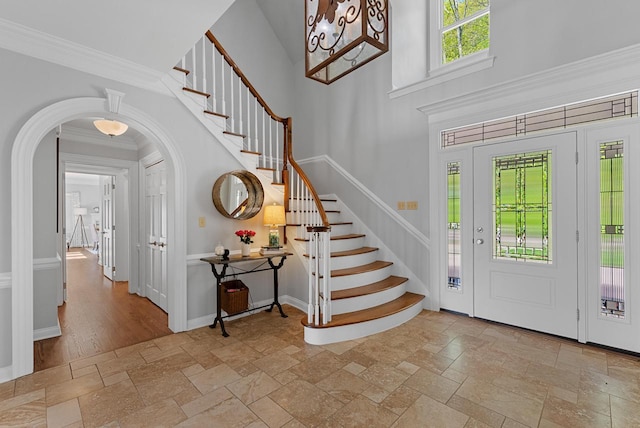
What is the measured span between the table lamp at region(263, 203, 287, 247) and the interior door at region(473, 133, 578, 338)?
2.44 meters

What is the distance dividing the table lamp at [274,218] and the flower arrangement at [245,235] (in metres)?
0.27

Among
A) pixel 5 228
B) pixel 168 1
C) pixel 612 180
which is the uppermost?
pixel 168 1

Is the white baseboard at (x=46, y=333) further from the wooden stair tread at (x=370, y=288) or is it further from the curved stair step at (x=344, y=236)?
the wooden stair tread at (x=370, y=288)

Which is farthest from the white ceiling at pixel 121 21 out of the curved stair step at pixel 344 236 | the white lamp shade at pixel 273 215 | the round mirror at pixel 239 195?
the curved stair step at pixel 344 236

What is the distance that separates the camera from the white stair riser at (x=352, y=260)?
3.90 meters

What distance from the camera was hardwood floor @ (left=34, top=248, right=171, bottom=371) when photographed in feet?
A: 9.69

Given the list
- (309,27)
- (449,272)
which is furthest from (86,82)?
(449,272)

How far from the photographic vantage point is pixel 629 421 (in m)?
1.92

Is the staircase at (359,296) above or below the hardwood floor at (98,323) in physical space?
above

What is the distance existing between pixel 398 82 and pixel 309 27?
2.64 metres

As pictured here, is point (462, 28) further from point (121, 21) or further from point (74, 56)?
point (74, 56)

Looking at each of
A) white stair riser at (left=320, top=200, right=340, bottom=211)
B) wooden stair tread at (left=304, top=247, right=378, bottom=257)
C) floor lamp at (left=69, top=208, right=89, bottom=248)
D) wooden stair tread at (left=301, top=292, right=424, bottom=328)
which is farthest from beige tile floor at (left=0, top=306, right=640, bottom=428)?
floor lamp at (left=69, top=208, right=89, bottom=248)

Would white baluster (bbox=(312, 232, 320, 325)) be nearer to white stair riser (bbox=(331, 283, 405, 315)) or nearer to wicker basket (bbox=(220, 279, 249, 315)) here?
white stair riser (bbox=(331, 283, 405, 315))

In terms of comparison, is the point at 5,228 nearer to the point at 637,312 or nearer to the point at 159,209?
the point at 159,209
